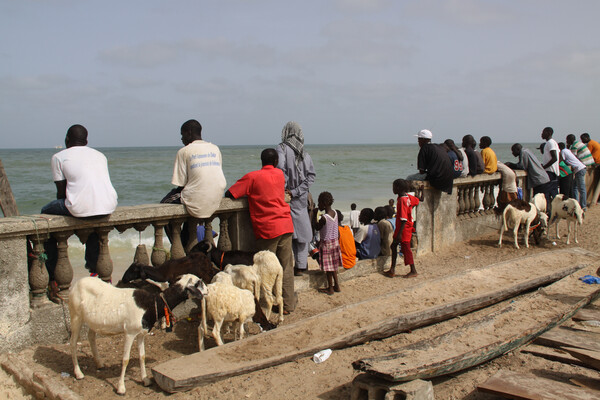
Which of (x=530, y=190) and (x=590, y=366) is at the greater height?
(x=530, y=190)

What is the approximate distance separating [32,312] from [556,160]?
11.2 meters

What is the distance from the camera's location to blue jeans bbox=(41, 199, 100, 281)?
15.9 ft

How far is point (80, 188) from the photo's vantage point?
4801mm

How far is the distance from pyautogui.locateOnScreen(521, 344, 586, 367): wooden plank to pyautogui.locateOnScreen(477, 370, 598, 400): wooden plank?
2.63 feet

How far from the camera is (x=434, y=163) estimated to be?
896cm

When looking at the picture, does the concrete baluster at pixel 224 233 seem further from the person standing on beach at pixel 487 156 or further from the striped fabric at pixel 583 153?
the striped fabric at pixel 583 153

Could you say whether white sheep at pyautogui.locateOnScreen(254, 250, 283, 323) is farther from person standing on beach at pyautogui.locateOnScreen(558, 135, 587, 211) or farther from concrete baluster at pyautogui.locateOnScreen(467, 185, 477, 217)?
person standing on beach at pyautogui.locateOnScreen(558, 135, 587, 211)

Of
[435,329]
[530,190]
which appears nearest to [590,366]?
[435,329]

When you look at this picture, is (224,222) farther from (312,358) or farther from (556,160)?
(556,160)

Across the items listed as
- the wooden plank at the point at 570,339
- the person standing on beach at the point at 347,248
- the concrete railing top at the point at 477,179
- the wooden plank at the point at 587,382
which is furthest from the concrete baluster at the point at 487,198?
the wooden plank at the point at 587,382

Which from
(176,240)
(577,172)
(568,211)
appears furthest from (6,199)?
(577,172)

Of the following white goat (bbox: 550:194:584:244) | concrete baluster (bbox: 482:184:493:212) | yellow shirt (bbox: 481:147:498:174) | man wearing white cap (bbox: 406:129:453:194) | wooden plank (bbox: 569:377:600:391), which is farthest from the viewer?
concrete baluster (bbox: 482:184:493:212)

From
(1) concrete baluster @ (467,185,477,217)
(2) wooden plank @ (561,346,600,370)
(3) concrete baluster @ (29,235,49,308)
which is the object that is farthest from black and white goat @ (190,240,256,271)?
(1) concrete baluster @ (467,185,477,217)

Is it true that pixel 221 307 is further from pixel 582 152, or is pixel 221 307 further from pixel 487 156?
pixel 582 152
